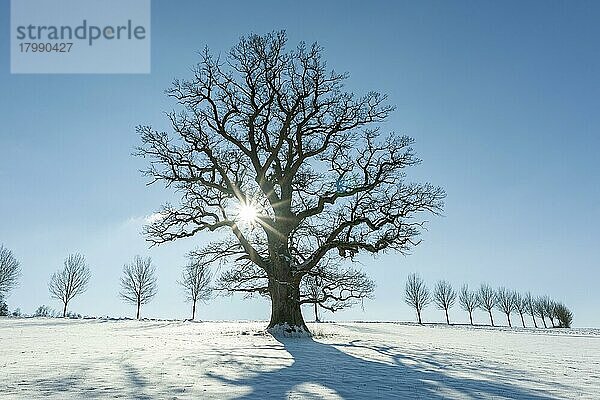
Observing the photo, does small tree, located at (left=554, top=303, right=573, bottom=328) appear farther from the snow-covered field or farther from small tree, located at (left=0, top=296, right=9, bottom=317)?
small tree, located at (left=0, top=296, right=9, bottom=317)

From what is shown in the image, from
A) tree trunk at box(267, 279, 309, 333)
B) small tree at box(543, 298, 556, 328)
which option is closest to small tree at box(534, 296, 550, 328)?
small tree at box(543, 298, 556, 328)

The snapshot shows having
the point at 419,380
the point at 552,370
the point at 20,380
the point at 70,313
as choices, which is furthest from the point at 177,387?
the point at 70,313

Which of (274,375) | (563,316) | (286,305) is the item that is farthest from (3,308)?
(563,316)

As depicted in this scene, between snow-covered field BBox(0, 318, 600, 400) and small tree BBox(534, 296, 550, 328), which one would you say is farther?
small tree BBox(534, 296, 550, 328)

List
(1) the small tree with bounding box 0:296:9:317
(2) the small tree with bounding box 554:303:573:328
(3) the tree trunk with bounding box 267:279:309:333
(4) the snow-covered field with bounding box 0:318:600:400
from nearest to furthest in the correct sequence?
(4) the snow-covered field with bounding box 0:318:600:400, (3) the tree trunk with bounding box 267:279:309:333, (1) the small tree with bounding box 0:296:9:317, (2) the small tree with bounding box 554:303:573:328

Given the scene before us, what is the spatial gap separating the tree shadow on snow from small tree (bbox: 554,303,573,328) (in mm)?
70690

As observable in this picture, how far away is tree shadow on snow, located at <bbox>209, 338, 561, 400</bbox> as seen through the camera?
7154mm

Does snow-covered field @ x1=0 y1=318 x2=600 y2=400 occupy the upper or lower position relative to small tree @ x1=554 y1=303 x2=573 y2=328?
upper

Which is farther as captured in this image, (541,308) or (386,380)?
(541,308)

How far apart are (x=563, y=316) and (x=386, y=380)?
76041mm

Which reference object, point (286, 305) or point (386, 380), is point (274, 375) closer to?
point (386, 380)

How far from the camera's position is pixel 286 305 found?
19281mm

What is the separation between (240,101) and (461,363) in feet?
49.1

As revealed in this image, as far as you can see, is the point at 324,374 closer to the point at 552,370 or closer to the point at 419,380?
the point at 419,380
